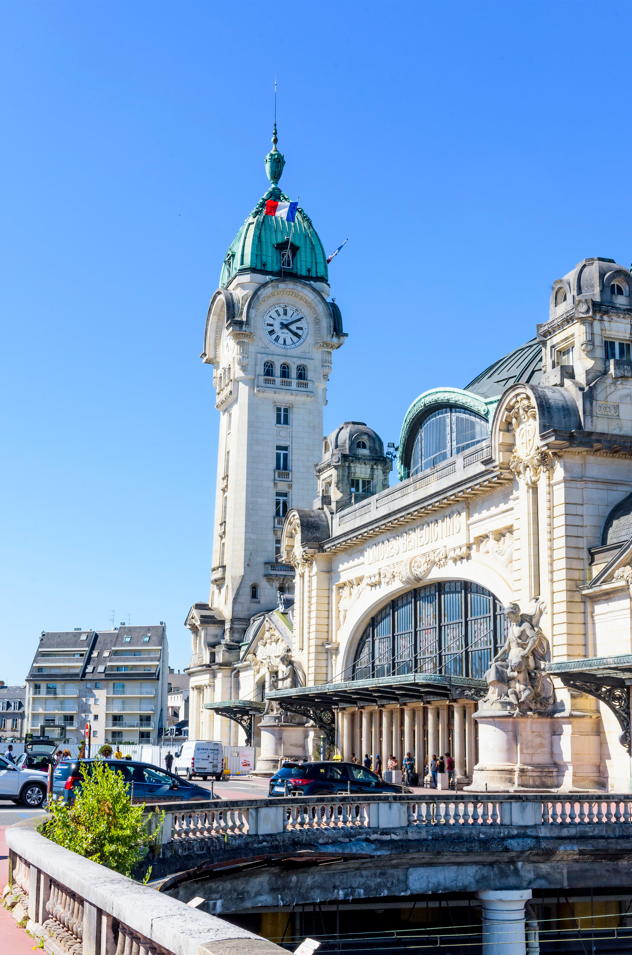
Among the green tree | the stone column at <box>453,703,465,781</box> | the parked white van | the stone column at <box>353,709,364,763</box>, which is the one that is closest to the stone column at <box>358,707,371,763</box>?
the stone column at <box>353,709,364,763</box>

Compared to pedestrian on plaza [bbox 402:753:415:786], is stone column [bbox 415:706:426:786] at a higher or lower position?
higher

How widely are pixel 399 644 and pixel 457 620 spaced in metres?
5.55

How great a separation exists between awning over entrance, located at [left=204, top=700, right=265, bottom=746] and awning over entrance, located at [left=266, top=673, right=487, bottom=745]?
928 centimetres

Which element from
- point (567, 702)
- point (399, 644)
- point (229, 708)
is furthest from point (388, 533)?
point (229, 708)

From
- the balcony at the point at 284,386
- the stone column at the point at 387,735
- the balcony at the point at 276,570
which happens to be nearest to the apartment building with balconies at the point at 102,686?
the balcony at the point at 276,570

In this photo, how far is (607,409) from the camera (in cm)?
3547

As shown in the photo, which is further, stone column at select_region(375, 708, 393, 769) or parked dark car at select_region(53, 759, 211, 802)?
stone column at select_region(375, 708, 393, 769)

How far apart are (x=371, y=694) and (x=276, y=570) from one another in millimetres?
32982

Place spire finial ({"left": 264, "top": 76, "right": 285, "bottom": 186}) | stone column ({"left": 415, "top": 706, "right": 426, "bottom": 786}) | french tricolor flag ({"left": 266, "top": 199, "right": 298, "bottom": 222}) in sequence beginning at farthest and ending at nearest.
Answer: spire finial ({"left": 264, "top": 76, "right": 285, "bottom": 186}) < french tricolor flag ({"left": 266, "top": 199, "right": 298, "bottom": 222}) < stone column ({"left": 415, "top": 706, "right": 426, "bottom": 786})

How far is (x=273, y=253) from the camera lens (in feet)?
263

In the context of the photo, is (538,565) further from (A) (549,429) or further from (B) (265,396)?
(B) (265,396)

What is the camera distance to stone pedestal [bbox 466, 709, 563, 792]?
Answer: 32.8 meters

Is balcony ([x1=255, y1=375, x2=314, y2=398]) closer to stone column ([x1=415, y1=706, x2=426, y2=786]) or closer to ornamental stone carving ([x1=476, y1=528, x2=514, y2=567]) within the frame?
stone column ([x1=415, y1=706, x2=426, y2=786])

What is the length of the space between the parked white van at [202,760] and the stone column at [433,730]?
1131 centimetres
